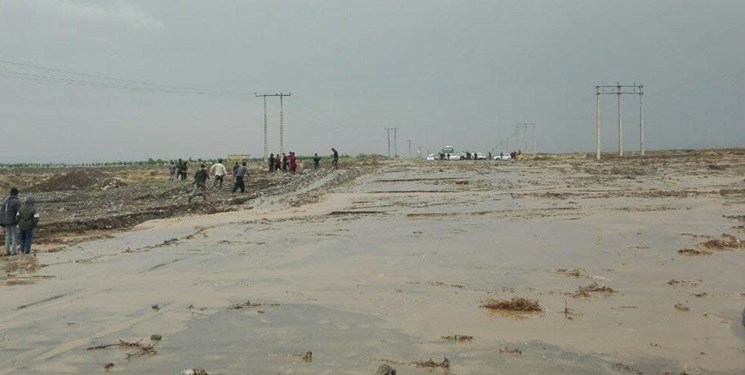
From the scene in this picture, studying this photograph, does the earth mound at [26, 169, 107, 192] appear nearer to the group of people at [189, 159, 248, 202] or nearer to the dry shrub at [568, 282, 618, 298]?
the group of people at [189, 159, 248, 202]

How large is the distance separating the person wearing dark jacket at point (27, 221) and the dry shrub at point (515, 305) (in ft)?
39.0

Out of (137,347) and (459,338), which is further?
(459,338)

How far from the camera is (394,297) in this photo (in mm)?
10148

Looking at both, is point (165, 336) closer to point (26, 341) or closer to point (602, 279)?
point (26, 341)

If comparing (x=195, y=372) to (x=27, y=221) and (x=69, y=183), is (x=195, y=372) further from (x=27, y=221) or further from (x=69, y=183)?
(x=69, y=183)

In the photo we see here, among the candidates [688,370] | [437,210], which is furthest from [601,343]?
[437,210]

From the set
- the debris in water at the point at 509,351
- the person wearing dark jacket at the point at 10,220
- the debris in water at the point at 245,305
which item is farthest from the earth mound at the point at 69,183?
the debris in water at the point at 509,351

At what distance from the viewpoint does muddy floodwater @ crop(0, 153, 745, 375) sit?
280 inches

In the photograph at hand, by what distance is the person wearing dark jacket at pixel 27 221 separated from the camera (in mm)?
16734

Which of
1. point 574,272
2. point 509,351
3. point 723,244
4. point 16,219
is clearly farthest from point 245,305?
point 723,244

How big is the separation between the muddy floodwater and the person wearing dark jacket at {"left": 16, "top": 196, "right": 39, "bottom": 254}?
19.2 inches

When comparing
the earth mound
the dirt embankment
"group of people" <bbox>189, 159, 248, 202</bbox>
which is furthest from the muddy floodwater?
the earth mound

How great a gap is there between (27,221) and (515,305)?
12.5 meters

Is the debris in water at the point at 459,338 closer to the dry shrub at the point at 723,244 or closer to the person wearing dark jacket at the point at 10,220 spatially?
the dry shrub at the point at 723,244
